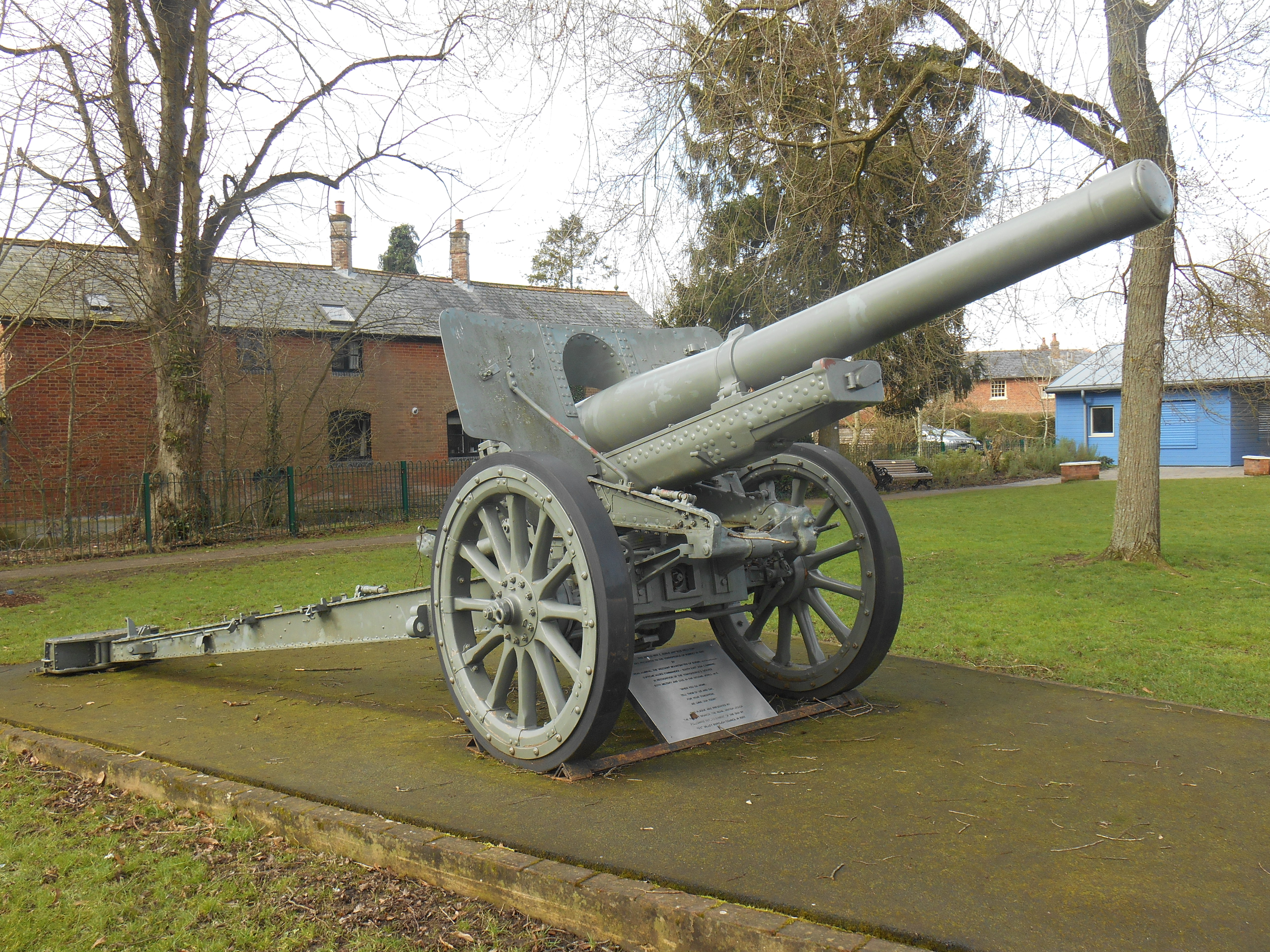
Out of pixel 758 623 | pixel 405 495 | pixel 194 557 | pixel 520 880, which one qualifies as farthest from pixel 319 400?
pixel 520 880

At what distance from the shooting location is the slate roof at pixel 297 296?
1293 centimetres

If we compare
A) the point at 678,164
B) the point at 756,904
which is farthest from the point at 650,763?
the point at 678,164

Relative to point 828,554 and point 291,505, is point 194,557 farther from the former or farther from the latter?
point 828,554

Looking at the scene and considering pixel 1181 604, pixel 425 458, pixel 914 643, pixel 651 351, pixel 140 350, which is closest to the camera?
pixel 651 351

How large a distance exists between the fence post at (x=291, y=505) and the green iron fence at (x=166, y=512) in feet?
0.06

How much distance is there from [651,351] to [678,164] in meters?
2.52

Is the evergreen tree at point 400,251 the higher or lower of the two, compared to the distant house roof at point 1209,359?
higher

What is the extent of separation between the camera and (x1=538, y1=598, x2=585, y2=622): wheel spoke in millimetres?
3869

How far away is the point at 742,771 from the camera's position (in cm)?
404

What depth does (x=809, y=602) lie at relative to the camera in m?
5.27

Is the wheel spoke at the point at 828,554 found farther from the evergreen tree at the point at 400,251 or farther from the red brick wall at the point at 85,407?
the evergreen tree at the point at 400,251

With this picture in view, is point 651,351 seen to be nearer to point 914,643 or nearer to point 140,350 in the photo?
point 914,643

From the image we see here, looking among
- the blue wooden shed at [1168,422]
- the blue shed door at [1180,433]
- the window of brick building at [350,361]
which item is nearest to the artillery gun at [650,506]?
the window of brick building at [350,361]

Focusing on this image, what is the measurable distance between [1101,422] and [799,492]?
3442 centimetres
